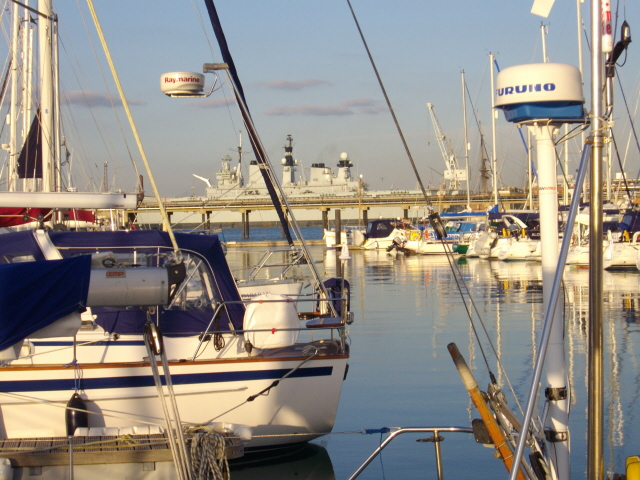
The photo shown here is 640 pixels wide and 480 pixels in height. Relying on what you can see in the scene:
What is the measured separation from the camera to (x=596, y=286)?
13.5 feet

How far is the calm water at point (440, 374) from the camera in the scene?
8039mm

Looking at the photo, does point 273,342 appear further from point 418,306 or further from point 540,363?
point 418,306

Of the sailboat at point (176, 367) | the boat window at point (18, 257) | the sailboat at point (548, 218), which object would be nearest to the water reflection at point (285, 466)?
the sailboat at point (176, 367)

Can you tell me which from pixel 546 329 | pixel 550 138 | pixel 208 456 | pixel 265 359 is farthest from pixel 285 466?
pixel 550 138

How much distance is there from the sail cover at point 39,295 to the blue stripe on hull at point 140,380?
2125 millimetres

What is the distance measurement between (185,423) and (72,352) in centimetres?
136

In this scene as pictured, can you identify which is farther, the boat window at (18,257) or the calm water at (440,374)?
the calm water at (440,374)

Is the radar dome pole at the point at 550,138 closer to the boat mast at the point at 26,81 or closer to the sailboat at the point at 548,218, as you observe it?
the sailboat at the point at 548,218

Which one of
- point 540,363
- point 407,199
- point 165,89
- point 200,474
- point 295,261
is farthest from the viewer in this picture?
point 407,199

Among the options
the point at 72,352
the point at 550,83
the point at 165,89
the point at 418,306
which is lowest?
the point at 418,306

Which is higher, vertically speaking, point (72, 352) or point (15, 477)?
point (72, 352)

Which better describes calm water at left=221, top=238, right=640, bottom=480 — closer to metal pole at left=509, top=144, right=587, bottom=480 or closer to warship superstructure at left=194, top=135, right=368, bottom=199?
metal pole at left=509, top=144, right=587, bottom=480

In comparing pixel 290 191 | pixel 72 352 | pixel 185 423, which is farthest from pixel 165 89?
pixel 290 191

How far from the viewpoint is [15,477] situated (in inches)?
225
